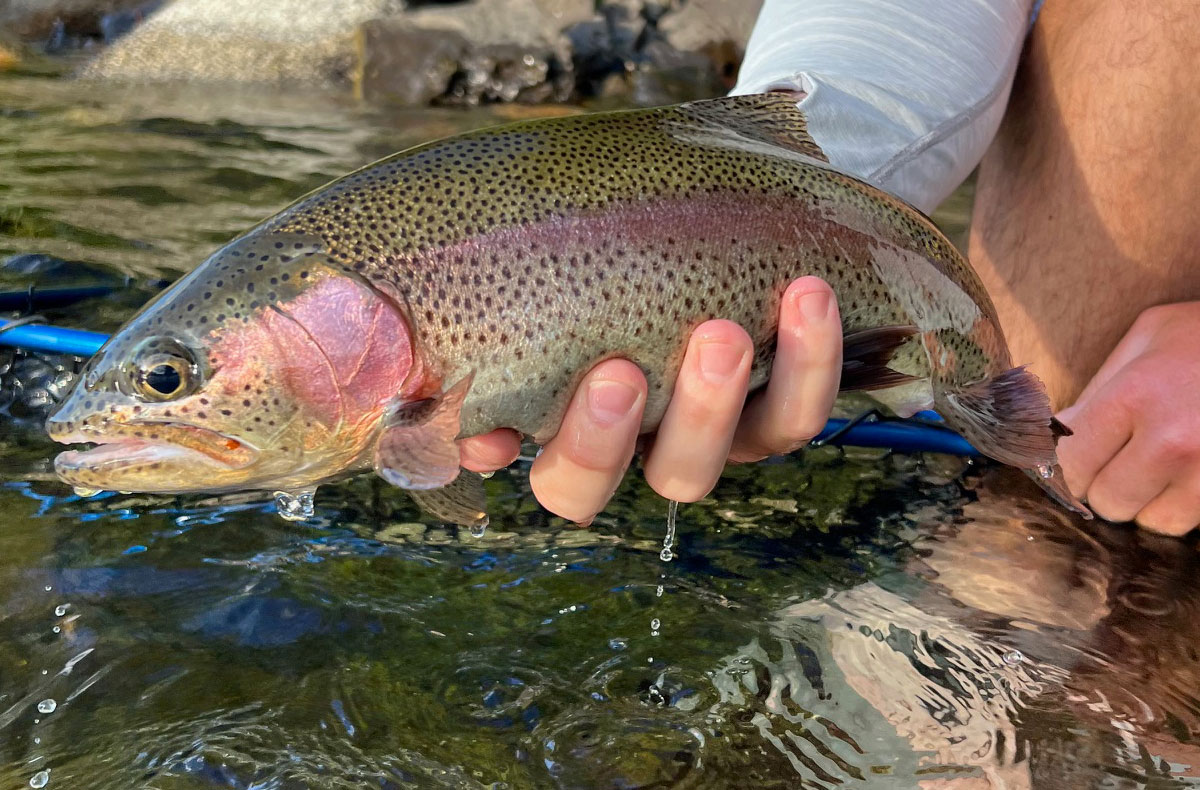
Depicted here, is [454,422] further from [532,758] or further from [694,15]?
[694,15]

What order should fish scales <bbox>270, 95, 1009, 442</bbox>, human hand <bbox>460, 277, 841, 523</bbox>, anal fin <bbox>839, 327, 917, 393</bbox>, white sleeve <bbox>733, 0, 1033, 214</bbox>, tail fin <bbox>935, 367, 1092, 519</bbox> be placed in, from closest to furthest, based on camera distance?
1. fish scales <bbox>270, 95, 1009, 442</bbox>
2. human hand <bbox>460, 277, 841, 523</bbox>
3. anal fin <bbox>839, 327, 917, 393</bbox>
4. tail fin <bbox>935, 367, 1092, 519</bbox>
5. white sleeve <bbox>733, 0, 1033, 214</bbox>

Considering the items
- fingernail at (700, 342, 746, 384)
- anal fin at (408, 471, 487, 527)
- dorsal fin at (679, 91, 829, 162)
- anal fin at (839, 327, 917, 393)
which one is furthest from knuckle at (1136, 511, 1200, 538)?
anal fin at (408, 471, 487, 527)

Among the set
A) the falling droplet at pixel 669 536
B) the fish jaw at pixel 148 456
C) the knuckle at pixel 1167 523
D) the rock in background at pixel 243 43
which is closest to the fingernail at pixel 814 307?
the falling droplet at pixel 669 536

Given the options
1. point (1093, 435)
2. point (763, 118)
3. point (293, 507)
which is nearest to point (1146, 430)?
point (1093, 435)

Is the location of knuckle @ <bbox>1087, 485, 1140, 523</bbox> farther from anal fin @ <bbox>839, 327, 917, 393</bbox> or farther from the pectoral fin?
the pectoral fin

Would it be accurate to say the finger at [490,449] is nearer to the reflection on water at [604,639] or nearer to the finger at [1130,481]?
the reflection on water at [604,639]

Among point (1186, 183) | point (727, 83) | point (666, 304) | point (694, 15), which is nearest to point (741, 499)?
point (666, 304)

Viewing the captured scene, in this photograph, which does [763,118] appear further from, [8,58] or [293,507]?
[8,58]
